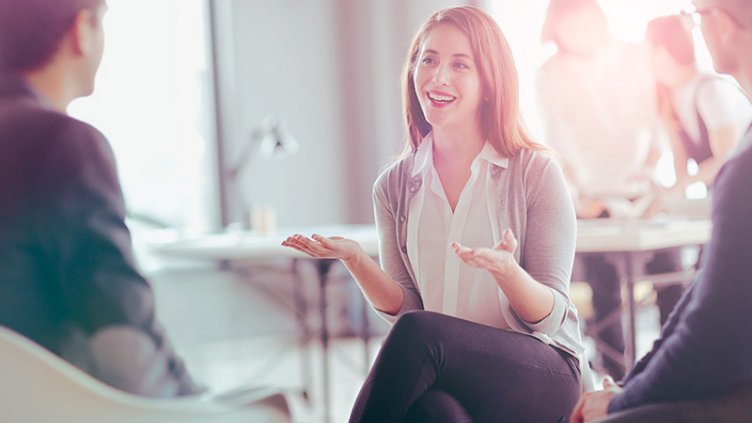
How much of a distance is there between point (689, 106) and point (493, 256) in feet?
2.21

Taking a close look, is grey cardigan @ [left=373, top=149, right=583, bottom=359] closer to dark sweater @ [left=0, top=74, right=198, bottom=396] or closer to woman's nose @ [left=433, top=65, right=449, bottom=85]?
woman's nose @ [left=433, top=65, right=449, bottom=85]

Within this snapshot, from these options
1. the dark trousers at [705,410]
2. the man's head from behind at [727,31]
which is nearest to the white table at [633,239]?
the man's head from behind at [727,31]

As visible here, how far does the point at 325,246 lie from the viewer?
97 centimetres

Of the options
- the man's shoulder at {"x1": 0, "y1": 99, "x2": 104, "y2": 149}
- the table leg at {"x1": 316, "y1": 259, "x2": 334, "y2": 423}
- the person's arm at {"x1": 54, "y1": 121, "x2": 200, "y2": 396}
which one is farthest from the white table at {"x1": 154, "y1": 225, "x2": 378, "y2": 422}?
the man's shoulder at {"x1": 0, "y1": 99, "x2": 104, "y2": 149}

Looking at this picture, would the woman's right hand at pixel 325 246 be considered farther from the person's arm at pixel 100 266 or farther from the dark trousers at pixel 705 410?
the person's arm at pixel 100 266

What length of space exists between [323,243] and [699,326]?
44cm

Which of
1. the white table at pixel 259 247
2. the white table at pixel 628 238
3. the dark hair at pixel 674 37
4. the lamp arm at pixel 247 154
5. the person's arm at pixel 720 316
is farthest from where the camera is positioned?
the lamp arm at pixel 247 154

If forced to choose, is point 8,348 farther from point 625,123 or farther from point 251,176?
point 625,123

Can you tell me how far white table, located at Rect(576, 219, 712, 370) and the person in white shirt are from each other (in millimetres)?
23

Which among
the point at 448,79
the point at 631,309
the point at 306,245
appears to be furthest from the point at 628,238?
the point at 306,245

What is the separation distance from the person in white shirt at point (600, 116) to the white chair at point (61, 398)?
0.64 metres

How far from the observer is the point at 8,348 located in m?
1.32

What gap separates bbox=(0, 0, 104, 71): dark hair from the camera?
4.61 ft

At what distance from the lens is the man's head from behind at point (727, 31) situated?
955 millimetres
